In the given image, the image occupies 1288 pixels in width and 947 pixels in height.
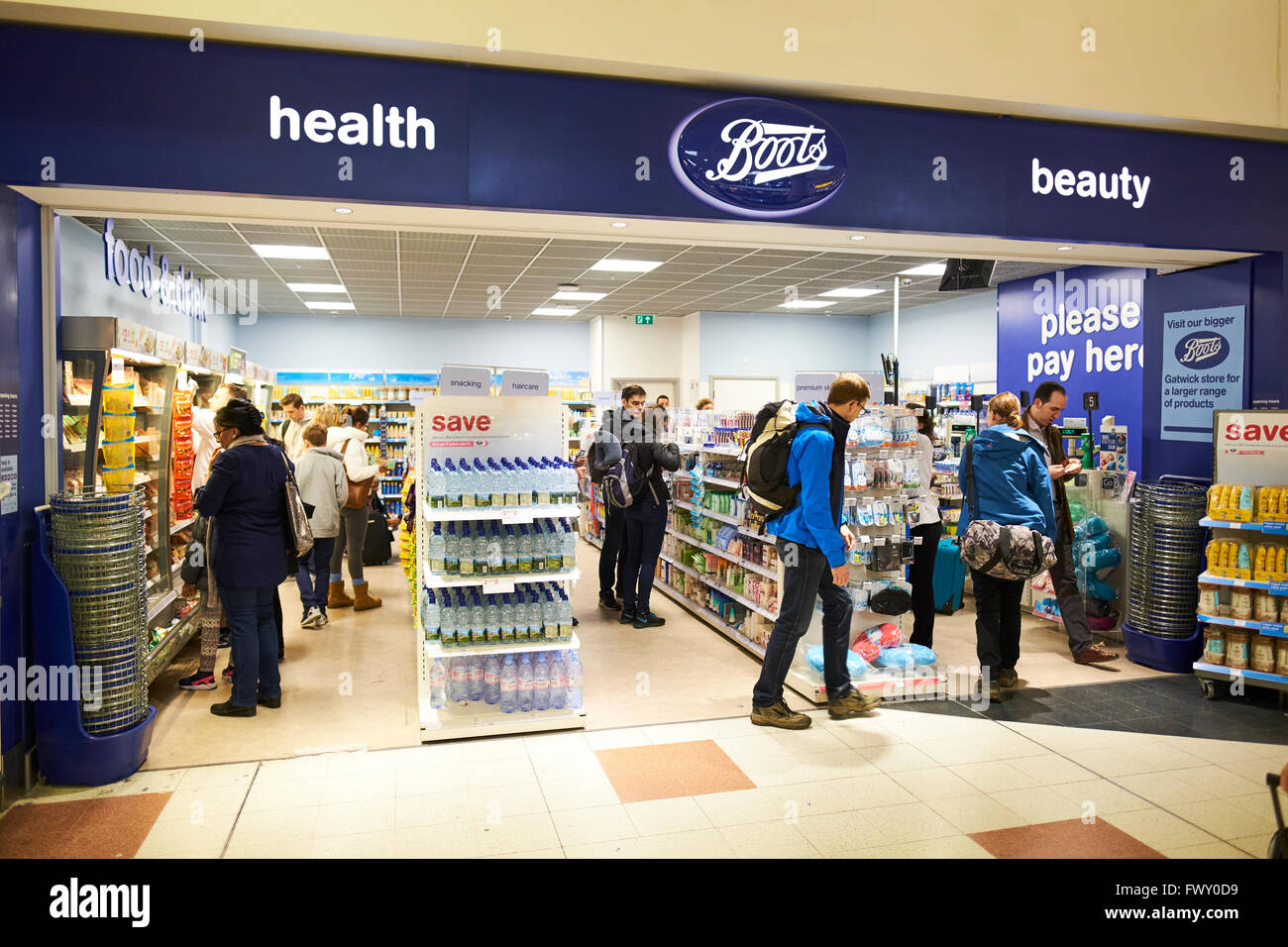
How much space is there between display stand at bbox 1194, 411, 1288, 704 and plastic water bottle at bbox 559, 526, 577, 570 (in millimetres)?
3785

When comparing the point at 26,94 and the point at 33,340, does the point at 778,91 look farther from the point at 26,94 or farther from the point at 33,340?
the point at 33,340

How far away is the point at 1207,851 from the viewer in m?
3.32

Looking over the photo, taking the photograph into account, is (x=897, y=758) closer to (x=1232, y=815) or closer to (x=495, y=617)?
(x=1232, y=815)

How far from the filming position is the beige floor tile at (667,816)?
137 inches

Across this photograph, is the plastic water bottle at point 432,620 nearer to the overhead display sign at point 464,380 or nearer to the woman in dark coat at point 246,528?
the woman in dark coat at point 246,528

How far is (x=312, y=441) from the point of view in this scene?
22.6 feet

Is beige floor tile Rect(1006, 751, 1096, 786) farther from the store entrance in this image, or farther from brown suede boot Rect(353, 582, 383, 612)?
brown suede boot Rect(353, 582, 383, 612)

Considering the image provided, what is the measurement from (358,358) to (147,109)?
13.1m

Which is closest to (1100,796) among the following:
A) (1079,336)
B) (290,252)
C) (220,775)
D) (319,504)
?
(220,775)

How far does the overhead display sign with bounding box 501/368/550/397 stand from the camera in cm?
498

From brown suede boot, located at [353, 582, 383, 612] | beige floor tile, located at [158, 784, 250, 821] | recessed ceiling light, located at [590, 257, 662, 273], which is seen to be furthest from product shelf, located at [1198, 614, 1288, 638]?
recessed ceiling light, located at [590, 257, 662, 273]

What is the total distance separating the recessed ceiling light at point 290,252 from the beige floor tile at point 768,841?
8.63 m

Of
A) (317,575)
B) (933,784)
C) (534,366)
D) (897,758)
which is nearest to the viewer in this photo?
(933,784)

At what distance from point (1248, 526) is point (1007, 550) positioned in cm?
148
